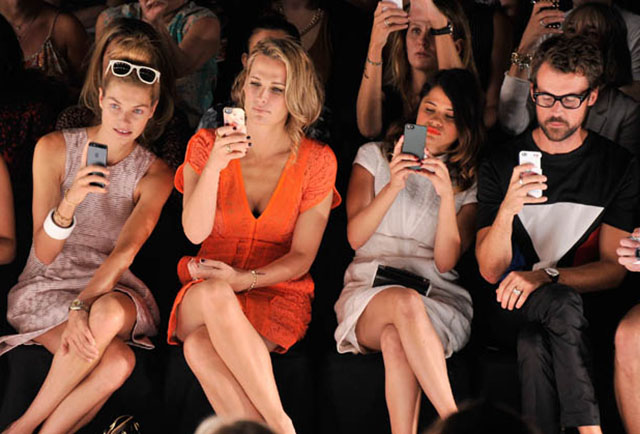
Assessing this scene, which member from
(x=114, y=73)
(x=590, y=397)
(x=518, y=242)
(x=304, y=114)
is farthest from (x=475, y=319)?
(x=114, y=73)

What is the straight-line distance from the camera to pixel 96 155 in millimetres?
3143

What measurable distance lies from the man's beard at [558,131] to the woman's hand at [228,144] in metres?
1.08

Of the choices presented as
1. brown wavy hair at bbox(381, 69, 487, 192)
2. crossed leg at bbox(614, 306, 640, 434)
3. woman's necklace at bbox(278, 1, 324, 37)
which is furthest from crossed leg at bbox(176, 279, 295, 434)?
woman's necklace at bbox(278, 1, 324, 37)

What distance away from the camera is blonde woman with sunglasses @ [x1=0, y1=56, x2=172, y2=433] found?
3.11m

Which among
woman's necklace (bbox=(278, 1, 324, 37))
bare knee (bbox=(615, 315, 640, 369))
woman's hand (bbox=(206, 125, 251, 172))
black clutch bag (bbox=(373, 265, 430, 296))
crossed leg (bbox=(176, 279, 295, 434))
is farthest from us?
woman's necklace (bbox=(278, 1, 324, 37))

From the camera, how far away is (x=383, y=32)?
3.70 metres

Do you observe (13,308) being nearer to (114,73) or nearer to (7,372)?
(7,372)

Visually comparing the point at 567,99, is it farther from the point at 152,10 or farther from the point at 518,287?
the point at 152,10

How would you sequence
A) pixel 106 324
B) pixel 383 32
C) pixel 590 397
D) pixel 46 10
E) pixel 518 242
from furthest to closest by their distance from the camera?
pixel 46 10 → pixel 383 32 → pixel 518 242 → pixel 106 324 → pixel 590 397

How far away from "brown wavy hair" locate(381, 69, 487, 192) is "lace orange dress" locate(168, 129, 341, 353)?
35 cm

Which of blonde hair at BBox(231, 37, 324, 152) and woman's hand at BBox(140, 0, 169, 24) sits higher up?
woman's hand at BBox(140, 0, 169, 24)

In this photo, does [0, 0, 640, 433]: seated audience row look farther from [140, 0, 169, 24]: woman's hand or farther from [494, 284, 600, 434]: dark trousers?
[140, 0, 169, 24]: woman's hand

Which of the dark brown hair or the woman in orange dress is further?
the dark brown hair

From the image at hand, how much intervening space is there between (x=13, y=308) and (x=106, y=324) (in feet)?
1.68
